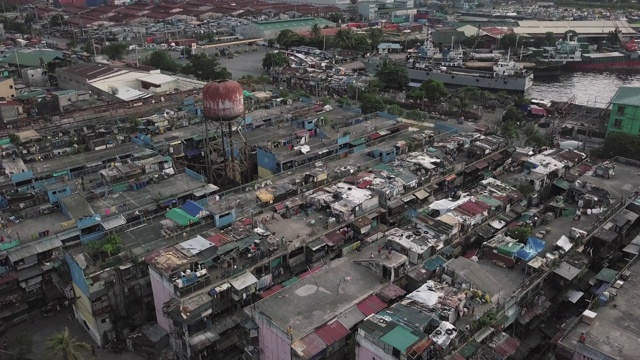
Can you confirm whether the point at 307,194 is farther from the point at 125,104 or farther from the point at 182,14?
the point at 182,14

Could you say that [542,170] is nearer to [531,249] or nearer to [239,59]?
[531,249]

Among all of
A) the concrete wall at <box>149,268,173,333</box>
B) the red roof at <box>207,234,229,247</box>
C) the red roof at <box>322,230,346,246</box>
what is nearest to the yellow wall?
the red roof at <box>322,230,346,246</box>

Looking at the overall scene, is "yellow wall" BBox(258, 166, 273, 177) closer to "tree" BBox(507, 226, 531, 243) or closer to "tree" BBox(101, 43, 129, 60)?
"tree" BBox(507, 226, 531, 243)

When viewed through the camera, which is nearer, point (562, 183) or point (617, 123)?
point (562, 183)

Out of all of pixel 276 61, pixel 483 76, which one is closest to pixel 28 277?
pixel 276 61

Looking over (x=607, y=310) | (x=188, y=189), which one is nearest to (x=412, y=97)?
(x=188, y=189)

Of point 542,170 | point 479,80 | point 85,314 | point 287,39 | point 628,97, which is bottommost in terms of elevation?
point 85,314

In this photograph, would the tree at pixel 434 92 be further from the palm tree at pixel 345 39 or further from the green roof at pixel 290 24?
the green roof at pixel 290 24
